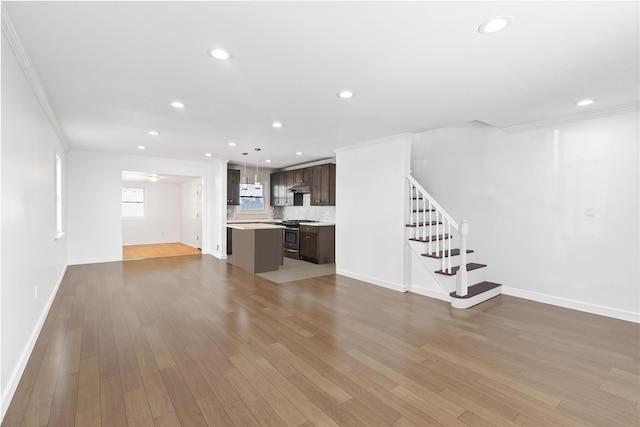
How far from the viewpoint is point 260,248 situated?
610cm

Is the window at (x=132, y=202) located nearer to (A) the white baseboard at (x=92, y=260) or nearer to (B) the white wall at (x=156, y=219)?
(B) the white wall at (x=156, y=219)

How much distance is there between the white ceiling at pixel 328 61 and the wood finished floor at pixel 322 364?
8.04 feet

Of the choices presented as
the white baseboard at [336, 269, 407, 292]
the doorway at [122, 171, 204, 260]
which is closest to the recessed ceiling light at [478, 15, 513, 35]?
the white baseboard at [336, 269, 407, 292]

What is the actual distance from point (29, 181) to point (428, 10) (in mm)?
3553

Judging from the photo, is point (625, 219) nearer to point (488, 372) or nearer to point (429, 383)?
point (488, 372)

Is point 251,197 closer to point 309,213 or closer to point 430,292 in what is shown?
point 309,213

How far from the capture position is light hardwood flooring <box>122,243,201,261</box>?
8.16 metres

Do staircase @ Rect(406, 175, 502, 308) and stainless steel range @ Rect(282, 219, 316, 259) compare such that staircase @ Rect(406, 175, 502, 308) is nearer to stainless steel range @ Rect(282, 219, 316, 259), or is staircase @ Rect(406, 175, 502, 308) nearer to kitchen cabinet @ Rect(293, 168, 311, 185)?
stainless steel range @ Rect(282, 219, 316, 259)

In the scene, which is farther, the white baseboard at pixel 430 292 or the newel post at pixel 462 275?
the white baseboard at pixel 430 292

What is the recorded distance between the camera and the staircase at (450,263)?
412cm

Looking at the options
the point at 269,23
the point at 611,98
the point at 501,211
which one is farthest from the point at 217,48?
the point at 501,211

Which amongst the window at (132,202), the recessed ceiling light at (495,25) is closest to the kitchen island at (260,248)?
the recessed ceiling light at (495,25)

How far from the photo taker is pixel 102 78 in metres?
2.79

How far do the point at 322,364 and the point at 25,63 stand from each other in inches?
133
